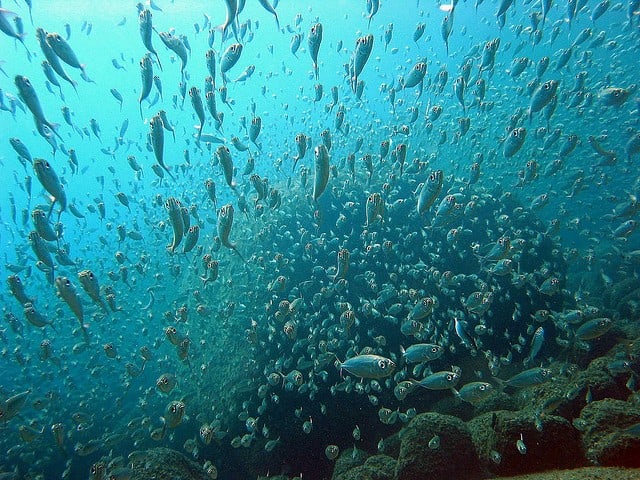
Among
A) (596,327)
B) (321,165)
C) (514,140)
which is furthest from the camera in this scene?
(514,140)

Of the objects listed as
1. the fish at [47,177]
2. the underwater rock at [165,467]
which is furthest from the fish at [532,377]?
the fish at [47,177]

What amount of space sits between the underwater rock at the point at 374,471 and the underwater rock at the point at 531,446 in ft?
4.86

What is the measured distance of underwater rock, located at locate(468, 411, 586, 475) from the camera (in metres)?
4.89

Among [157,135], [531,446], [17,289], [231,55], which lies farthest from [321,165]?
[17,289]

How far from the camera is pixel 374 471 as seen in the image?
5.52m

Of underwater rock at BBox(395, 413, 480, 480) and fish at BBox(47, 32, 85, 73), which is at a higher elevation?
fish at BBox(47, 32, 85, 73)

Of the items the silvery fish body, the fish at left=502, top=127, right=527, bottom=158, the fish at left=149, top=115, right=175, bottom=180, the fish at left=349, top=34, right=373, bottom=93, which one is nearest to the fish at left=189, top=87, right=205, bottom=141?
the fish at left=149, top=115, right=175, bottom=180

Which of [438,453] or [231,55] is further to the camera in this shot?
[231,55]

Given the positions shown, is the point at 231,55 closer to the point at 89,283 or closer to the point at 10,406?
the point at 89,283

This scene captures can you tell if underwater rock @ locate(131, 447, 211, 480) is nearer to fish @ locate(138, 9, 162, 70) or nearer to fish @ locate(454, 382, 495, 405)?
fish @ locate(454, 382, 495, 405)

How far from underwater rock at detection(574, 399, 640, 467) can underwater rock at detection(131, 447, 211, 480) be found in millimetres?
6169

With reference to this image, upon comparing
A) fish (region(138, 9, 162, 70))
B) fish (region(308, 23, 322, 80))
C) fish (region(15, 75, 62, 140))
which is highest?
fish (region(138, 9, 162, 70))

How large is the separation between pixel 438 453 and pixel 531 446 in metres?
1.31

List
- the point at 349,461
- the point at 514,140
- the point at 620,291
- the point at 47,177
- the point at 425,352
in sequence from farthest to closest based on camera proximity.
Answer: the point at 620,291 < the point at 349,461 < the point at 514,140 < the point at 425,352 < the point at 47,177
